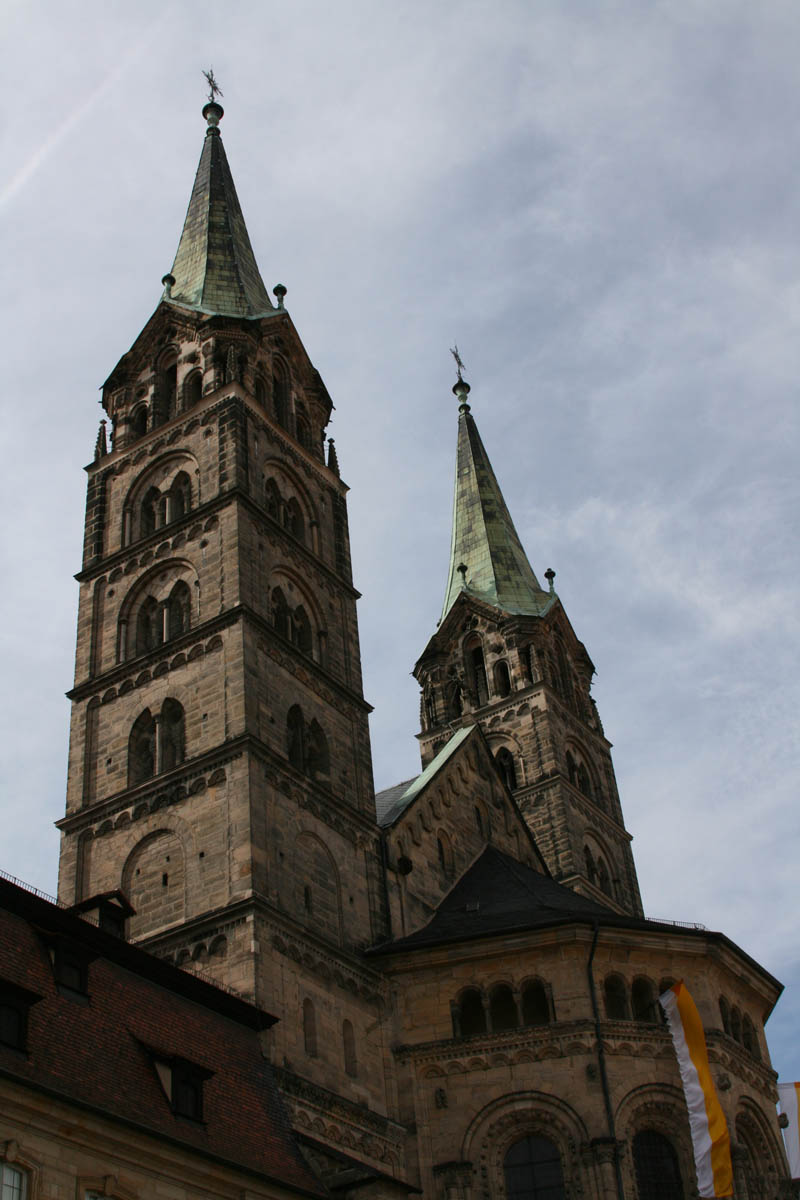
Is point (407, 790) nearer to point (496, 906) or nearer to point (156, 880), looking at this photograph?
point (496, 906)

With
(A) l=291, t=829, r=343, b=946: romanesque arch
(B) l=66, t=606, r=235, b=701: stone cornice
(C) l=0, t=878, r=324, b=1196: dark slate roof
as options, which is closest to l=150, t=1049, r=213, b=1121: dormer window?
(C) l=0, t=878, r=324, b=1196: dark slate roof

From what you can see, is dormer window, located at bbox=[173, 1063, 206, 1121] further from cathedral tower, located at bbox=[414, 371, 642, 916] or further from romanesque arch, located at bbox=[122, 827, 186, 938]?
cathedral tower, located at bbox=[414, 371, 642, 916]

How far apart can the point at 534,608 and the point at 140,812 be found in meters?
25.5

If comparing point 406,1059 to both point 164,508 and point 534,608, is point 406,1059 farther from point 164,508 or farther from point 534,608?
point 534,608

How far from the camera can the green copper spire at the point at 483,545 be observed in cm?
5572

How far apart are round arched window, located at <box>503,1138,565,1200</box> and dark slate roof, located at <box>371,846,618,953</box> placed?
13.9 ft

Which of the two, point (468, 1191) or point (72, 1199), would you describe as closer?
point (72, 1199)

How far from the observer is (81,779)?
33.8 meters

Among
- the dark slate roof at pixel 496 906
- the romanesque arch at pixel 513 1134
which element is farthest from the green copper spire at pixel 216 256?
the romanesque arch at pixel 513 1134

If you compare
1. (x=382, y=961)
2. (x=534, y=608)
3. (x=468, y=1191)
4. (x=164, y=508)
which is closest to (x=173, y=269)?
(x=164, y=508)

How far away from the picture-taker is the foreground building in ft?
94.2

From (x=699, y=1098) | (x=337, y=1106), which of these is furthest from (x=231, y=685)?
(x=699, y=1098)

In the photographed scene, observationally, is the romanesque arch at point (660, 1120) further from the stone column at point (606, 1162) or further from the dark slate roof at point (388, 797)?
the dark slate roof at point (388, 797)

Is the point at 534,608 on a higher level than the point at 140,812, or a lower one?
higher
